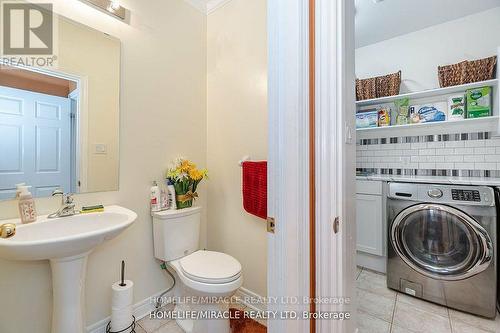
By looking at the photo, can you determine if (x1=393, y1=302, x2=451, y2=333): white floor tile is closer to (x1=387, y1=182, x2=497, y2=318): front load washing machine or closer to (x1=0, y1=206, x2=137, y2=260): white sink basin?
(x1=387, y1=182, x2=497, y2=318): front load washing machine

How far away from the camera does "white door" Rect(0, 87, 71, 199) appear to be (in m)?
1.12

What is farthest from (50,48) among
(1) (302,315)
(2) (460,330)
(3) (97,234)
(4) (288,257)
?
(2) (460,330)

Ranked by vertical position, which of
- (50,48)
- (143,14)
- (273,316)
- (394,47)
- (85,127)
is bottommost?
(273,316)

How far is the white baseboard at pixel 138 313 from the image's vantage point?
1.40m

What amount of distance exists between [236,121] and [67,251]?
4.33 feet

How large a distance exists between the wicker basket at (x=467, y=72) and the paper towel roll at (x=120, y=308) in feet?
10.2

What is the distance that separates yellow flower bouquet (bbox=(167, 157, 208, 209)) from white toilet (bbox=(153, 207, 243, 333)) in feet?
0.29

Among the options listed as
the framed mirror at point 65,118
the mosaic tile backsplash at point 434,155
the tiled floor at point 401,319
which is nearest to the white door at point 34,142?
the framed mirror at point 65,118

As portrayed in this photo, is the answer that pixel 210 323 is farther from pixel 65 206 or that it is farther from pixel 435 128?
pixel 435 128

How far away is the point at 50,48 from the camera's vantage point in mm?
1266

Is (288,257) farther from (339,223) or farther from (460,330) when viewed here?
(460,330)

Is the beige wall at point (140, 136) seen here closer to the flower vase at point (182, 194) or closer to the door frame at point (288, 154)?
the flower vase at point (182, 194)

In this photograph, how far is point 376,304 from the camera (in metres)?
1.81

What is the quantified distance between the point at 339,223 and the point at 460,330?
60.8 inches
